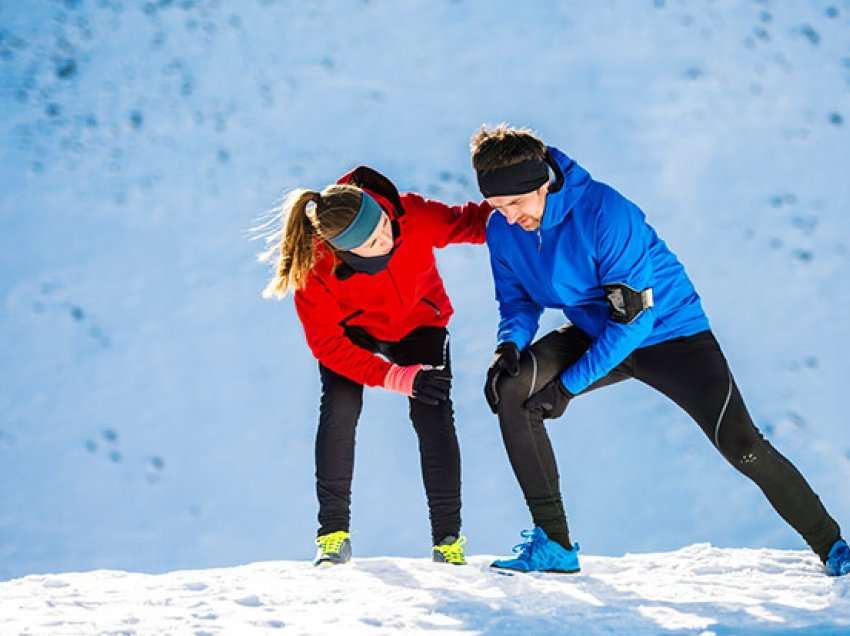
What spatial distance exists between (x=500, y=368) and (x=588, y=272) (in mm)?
328

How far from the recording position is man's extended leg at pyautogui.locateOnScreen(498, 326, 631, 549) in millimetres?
2789

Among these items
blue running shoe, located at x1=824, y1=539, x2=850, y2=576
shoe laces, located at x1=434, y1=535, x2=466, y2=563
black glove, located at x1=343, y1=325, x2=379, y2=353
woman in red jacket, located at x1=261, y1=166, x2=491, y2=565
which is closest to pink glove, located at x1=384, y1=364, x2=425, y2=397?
woman in red jacket, located at x1=261, y1=166, x2=491, y2=565

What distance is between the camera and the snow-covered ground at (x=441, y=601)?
2332 mm

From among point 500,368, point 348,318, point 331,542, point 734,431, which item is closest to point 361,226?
point 348,318

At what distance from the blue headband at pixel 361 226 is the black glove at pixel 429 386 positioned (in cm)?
40

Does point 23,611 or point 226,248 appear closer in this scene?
point 23,611

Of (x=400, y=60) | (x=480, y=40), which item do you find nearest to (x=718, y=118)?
(x=480, y=40)

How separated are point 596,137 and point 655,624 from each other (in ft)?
32.9

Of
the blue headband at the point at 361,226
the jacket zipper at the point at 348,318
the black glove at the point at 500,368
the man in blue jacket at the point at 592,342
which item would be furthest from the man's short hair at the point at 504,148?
the jacket zipper at the point at 348,318

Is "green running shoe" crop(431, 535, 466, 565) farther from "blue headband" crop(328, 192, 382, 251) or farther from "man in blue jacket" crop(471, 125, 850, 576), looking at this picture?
"blue headband" crop(328, 192, 382, 251)

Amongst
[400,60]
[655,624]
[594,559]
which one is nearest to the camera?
[655,624]

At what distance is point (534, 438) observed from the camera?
2.81 metres

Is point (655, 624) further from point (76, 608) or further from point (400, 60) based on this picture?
point (400, 60)

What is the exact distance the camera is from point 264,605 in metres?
2.58
